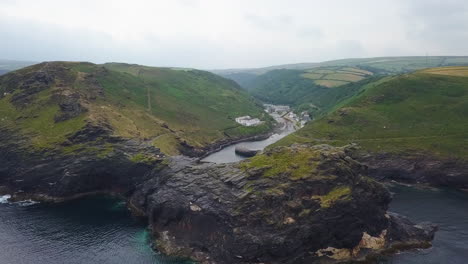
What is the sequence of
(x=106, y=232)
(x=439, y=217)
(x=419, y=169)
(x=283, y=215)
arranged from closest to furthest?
(x=283, y=215), (x=106, y=232), (x=439, y=217), (x=419, y=169)

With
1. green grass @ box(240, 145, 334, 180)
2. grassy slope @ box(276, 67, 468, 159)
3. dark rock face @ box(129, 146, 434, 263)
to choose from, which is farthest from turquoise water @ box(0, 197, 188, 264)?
grassy slope @ box(276, 67, 468, 159)

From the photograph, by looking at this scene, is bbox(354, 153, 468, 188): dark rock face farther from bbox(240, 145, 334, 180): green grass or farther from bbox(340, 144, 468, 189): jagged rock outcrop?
bbox(240, 145, 334, 180): green grass

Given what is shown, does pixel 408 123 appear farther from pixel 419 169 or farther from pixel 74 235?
pixel 74 235

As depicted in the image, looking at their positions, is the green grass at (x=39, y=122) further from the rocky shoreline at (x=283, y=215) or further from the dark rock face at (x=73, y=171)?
the rocky shoreline at (x=283, y=215)

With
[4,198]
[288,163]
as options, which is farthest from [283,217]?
[4,198]

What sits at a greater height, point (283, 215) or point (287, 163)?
point (287, 163)
